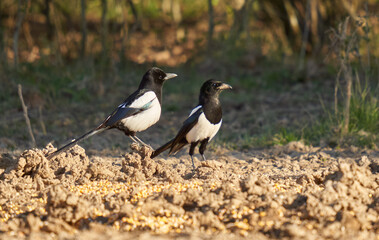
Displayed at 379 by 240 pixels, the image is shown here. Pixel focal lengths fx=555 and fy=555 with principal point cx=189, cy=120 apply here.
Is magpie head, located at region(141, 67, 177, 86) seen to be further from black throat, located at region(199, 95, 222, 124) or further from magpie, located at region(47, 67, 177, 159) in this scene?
black throat, located at region(199, 95, 222, 124)

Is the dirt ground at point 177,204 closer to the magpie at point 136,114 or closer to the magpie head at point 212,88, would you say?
the magpie at point 136,114

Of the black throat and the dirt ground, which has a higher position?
the black throat

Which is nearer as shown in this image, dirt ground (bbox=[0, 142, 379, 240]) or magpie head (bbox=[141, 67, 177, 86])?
dirt ground (bbox=[0, 142, 379, 240])

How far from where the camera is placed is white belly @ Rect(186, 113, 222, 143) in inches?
214

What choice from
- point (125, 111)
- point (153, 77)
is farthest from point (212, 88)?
point (125, 111)

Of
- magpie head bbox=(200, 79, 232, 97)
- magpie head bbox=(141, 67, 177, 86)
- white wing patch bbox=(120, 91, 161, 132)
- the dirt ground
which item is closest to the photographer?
the dirt ground

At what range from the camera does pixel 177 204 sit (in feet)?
12.5

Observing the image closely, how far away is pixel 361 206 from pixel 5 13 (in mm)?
11399

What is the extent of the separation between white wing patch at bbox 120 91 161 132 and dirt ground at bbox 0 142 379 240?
831mm

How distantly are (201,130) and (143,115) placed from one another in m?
0.65

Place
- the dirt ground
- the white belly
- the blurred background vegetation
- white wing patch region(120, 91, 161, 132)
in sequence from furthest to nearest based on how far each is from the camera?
the blurred background vegetation < white wing patch region(120, 91, 161, 132) < the white belly < the dirt ground

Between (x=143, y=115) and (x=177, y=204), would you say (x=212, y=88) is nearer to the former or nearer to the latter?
(x=143, y=115)

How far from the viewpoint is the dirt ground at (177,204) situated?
138 inches

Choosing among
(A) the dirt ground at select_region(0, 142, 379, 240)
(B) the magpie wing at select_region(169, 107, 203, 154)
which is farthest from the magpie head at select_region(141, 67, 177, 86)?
(A) the dirt ground at select_region(0, 142, 379, 240)
